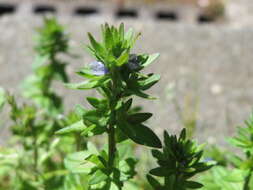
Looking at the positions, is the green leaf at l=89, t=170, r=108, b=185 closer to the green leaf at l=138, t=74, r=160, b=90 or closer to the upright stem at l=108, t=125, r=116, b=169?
the upright stem at l=108, t=125, r=116, b=169

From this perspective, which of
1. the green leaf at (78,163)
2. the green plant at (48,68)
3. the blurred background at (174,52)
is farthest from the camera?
the blurred background at (174,52)

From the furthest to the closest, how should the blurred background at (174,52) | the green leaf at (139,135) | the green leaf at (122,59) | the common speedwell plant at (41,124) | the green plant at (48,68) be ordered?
the blurred background at (174,52)
the green plant at (48,68)
the common speedwell plant at (41,124)
the green leaf at (139,135)
the green leaf at (122,59)

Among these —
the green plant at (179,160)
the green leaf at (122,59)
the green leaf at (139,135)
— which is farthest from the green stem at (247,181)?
the green leaf at (122,59)

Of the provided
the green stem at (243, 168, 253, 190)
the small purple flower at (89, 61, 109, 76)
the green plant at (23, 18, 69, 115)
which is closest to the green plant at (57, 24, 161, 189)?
the small purple flower at (89, 61, 109, 76)

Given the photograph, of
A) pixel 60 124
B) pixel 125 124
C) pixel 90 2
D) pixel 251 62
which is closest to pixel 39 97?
pixel 60 124

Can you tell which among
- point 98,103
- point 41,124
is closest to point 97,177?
point 98,103

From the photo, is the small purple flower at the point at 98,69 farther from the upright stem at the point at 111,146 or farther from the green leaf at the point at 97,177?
the green leaf at the point at 97,177
